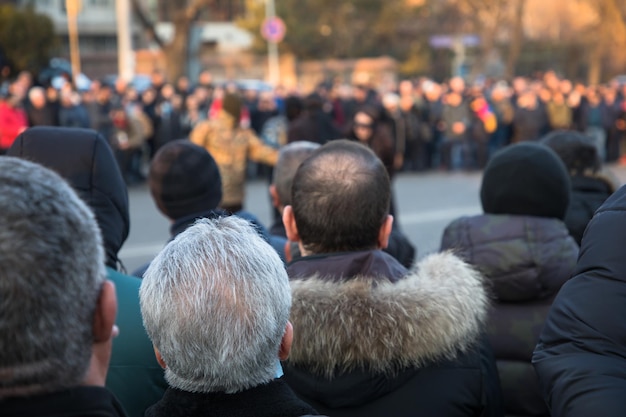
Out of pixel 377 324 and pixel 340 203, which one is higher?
pixel 340 203

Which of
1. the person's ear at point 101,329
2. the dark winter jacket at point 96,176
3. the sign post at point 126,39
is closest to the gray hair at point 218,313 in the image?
the person's ear at point 101,329

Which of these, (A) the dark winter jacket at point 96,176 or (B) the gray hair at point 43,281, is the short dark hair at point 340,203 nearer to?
(A) the dark winter jacket at point 96,176

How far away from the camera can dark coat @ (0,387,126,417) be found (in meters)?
1.38

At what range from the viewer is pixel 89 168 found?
8.86 ft

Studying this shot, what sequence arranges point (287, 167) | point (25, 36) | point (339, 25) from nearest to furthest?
point (287, 167)
point (25, 36)
point (339, 25)

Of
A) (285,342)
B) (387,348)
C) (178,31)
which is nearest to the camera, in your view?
(285,342)

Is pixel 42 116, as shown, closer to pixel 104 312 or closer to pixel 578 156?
pixel 578 156

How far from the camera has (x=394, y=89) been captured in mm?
21812

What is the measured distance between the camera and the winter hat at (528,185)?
3146mm

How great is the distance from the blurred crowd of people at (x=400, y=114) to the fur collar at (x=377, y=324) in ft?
35.7

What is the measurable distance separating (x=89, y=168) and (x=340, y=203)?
2.60 feet

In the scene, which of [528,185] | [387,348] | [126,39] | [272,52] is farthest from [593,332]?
[272,52]

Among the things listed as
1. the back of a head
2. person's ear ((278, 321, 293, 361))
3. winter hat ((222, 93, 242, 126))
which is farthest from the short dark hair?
winter hat ((222, 93, 242, 126))

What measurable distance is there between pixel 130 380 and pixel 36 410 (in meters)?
0.99
